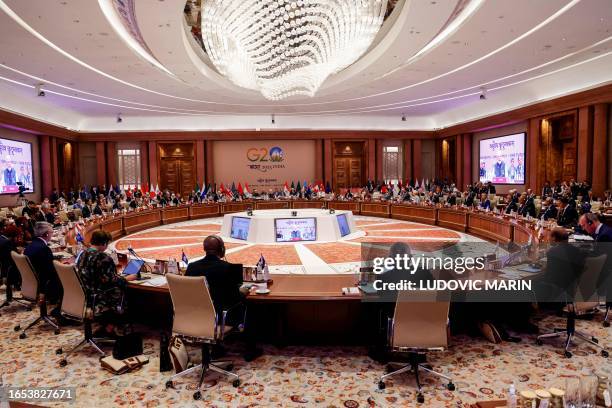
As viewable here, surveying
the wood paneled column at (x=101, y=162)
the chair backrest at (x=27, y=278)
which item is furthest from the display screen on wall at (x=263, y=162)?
the chair backrest at (x=27, y=278)

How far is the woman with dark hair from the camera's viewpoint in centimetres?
387

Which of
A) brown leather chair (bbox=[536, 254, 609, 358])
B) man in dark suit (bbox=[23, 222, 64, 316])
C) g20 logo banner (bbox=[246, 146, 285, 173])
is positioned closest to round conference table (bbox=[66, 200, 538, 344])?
man in dark suit (bbox=[23, 222, 64, 316])

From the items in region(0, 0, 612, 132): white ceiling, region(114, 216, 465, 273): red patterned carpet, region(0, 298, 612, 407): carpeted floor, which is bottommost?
region(0, 298, 612, 407): carpeted floor

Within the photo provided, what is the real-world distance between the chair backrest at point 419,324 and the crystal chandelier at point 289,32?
3759mm

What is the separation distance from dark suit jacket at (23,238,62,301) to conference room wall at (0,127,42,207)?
1122cm

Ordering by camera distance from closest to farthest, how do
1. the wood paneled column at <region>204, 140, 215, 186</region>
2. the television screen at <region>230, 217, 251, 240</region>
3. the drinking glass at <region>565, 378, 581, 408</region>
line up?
the drinking glass at <region>565, 378, 581, 408</region>
the television screen at <region>230, 217, 251, 240</region>
the wood paneled column at <region>204, 140, 215, 186</region>

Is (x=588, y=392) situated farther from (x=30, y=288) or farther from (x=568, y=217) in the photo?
(x=568, y=217)

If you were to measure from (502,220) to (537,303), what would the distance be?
16.2ft

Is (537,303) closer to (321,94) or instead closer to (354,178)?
(321,94)

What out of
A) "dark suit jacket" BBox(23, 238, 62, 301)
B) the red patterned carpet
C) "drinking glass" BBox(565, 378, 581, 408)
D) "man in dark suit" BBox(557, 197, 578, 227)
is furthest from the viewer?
the red patterned carpet

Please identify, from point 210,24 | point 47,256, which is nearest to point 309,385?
point 47,256

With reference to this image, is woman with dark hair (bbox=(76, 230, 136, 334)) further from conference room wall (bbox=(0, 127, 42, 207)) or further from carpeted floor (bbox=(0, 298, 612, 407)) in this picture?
conference room wall (bbox=(0, 127, 42, 207))

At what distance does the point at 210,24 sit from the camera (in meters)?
6.14

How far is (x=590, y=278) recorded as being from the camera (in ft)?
12.6
